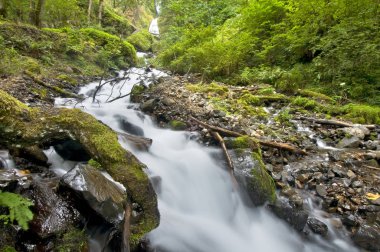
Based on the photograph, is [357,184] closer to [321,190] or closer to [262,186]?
[321,190]

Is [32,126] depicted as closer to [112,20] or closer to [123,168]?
[123,168]

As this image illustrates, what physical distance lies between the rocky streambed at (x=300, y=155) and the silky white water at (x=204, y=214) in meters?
0.23

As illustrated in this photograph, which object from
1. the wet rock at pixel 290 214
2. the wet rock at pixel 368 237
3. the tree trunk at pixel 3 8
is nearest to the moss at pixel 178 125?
the wet rock at pixel 290 214

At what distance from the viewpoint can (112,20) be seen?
869 inches

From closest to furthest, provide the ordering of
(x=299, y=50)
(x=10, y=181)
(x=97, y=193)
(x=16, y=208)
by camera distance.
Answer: (x=16, y=208) < (x=10, y=181) < (x=97, y=193) < (x=299, y=50)

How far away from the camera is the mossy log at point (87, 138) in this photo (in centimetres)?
301

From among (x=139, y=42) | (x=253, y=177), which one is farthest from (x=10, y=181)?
(x=139, y=42)

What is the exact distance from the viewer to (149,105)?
6.82 m

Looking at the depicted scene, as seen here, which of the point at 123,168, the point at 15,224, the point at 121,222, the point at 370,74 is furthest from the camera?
the point at 370,74

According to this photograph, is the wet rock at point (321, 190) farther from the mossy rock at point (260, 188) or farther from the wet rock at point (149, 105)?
the wet rock at point (149, 105)

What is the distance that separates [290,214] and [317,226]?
1.31 ft

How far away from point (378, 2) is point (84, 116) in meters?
8.76

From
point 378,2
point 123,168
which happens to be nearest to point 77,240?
point 123,168

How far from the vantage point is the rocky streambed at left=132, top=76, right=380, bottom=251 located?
4.03m
